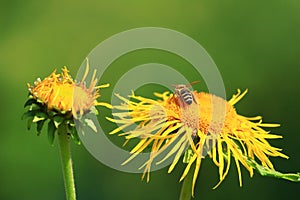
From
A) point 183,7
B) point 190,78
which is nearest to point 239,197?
point 190,78

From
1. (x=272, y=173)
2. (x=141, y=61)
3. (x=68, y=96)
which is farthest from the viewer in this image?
(x=141, y=61)

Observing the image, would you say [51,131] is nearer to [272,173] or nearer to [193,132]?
[193,132]

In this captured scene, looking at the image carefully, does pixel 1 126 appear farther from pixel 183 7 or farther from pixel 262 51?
pixel 262 51

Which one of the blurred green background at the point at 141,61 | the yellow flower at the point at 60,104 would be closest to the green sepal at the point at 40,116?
the yellow flower at the point at 60,104

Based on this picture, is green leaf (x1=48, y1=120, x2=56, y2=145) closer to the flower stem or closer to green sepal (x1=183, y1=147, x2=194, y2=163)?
the flower stem

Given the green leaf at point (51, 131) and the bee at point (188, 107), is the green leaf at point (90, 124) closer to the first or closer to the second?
the green leaf at point (51, 131)

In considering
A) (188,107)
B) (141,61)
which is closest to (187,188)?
(188,107)

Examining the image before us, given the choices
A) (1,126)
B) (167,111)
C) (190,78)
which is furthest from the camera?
(1,126)
